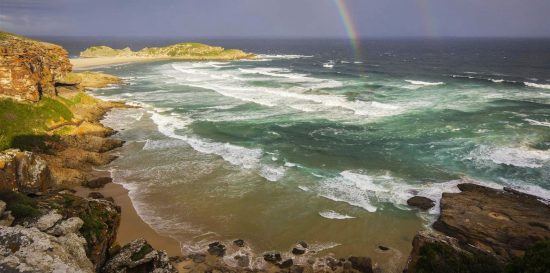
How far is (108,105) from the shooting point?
45.4 m

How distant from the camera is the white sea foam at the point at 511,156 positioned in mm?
26609

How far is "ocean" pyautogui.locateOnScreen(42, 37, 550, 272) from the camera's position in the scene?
62.2 feet

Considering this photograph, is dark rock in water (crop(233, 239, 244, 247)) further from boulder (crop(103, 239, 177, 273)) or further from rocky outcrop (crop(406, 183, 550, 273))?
rocky outcrop (crop(406, 183, 550, 273))

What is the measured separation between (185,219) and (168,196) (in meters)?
3.13

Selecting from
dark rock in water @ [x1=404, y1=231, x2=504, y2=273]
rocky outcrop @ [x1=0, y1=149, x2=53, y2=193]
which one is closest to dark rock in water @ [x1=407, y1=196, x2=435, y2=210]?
dark rock in water @ [x1=404, y1=231, x2=504, y2=273]

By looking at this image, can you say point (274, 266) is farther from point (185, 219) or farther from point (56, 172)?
point (56, 172)

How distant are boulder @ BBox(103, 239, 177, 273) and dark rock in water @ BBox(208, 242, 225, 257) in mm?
2880

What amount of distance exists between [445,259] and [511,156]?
19.1 metres

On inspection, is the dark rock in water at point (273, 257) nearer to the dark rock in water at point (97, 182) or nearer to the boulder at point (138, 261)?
the boulder at point (138, 261)

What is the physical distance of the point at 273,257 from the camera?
53.5 feet

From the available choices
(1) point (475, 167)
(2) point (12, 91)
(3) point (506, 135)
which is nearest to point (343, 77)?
(3) point (506, 135)

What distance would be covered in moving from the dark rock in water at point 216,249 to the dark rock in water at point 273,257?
195cm

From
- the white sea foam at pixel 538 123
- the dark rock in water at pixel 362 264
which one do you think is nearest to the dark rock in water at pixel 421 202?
the dark rock in water at pixel 362 264

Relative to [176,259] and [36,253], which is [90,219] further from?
[36,253]
